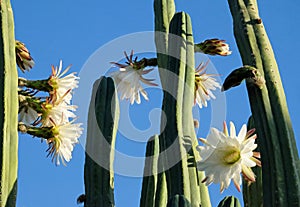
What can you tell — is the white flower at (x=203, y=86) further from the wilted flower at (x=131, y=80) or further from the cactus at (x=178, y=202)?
the cactus at (x=178, y=202)

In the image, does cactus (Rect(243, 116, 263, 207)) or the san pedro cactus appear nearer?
the san pedro cactus

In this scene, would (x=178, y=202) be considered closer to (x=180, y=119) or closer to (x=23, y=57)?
(x=180, y=119)

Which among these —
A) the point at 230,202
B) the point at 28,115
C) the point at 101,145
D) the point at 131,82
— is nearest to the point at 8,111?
the point at 101,145

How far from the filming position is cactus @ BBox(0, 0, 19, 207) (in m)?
1.84

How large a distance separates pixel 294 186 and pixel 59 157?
87 cm

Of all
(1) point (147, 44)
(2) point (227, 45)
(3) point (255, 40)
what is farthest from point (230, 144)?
(1) point (147, 44)

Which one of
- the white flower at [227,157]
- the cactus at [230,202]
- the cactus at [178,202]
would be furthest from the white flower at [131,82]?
the cactus at [178,202]

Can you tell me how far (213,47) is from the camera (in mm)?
2277

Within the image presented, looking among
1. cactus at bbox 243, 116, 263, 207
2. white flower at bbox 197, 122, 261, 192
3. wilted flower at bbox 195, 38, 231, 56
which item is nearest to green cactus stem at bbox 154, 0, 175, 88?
wilted flower at bbox 195, 38, 231, 56

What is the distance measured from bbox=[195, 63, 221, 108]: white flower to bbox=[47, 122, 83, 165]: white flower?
0.39 m

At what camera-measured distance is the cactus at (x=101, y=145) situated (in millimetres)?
1930

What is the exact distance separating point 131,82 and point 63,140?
0.29 meters

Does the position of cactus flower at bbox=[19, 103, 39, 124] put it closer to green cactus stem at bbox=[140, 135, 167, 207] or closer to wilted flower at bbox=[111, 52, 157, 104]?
wilted flower at bbox=[111, 52, 157, 104]

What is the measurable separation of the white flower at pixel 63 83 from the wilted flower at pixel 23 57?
9 centimetres
